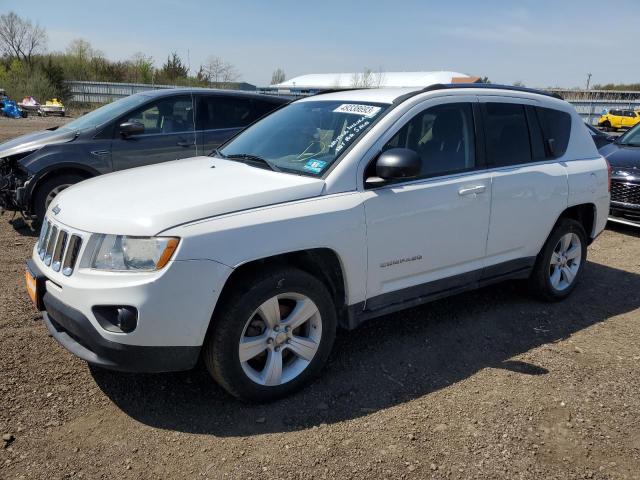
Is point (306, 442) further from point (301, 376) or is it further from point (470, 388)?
point (470, 388)

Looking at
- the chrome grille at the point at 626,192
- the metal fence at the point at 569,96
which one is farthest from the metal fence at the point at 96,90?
the chrome grille at the point at 626,192

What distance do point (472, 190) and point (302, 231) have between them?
1.49 m

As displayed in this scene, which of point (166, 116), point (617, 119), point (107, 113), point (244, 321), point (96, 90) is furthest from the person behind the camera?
point (96, 90)

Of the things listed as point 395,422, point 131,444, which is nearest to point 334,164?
point 395,422

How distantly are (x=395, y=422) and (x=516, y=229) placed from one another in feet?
6.57

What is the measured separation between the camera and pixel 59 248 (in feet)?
9.89

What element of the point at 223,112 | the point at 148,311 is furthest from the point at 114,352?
the point at 223,112

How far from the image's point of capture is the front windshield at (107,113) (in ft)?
22.6

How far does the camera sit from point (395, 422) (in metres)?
3.05

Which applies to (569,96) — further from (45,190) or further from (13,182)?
(13,182)

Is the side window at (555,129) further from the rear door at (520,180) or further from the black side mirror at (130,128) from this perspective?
the black side mirror at (130,128)

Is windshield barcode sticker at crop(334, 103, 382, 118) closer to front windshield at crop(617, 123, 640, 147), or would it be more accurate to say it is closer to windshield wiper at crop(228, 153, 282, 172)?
windshield wiper at crop(228, 153, 282, 172)

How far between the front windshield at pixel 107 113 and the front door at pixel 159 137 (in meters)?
0.14

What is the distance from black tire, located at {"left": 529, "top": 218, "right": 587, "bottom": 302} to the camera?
467 cm
